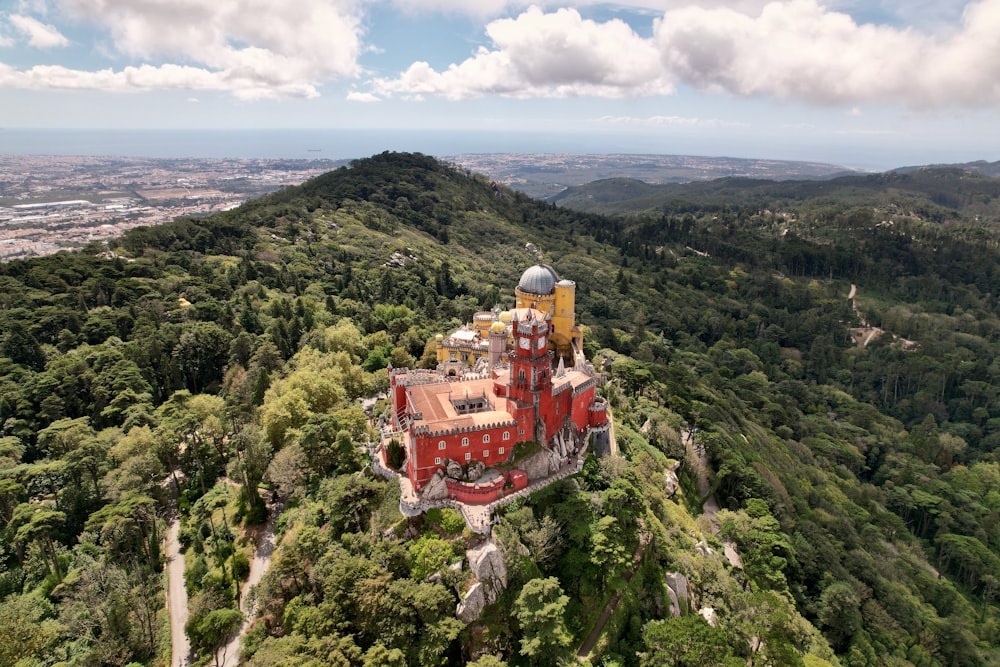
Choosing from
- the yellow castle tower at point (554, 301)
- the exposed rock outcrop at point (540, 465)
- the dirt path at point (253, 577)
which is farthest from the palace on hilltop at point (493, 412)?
the dirt path at point (253, 577)

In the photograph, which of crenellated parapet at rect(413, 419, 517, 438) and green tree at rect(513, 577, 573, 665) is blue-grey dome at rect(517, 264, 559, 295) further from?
green tree at rect(513, 577, 573, 665)

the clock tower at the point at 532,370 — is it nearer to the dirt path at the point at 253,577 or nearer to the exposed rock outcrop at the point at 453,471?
the exposed rock outcrop at the point at 453,471

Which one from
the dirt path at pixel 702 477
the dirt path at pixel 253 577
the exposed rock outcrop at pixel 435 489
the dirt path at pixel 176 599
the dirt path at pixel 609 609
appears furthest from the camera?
the dirt path at pixel 702 477

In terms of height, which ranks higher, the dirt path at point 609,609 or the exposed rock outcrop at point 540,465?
the exposed rock outcrop at point 540,465

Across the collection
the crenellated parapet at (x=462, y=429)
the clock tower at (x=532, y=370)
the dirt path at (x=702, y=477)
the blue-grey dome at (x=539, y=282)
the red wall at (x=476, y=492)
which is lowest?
the dirt path at (x=702, y=477)

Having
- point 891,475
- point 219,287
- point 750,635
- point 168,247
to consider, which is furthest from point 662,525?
point 168,247

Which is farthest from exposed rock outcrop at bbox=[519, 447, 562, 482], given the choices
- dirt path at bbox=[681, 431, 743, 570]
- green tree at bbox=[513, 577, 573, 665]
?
dirt path at bbox=[681, 431, 743, 570]

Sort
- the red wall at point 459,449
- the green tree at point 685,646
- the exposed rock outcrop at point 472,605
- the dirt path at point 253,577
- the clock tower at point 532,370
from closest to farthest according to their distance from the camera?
the green tree at point 685,646
the exposed rock outcrop at point 472,605
the dirt path at point 253,577
the red wall at point 459,449
the clock tower at point 532,370
